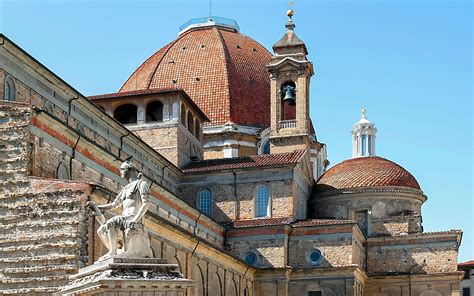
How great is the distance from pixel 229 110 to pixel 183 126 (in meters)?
11.5

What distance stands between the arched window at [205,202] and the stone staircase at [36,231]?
2648 centimetres

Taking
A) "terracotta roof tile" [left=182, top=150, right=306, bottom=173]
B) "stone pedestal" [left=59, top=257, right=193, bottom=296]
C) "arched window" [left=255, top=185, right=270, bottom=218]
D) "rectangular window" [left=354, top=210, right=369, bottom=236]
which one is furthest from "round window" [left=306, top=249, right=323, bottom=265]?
"stone pedestal" [left=59, top=257, right=193, bottom=296]

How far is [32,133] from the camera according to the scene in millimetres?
35969

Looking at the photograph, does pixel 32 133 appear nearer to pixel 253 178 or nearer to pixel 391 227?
pixel 253 178

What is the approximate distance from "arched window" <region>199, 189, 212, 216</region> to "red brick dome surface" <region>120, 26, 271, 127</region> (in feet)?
41.9

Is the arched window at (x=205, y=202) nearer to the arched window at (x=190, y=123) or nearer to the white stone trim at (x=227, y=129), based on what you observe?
the arched window at (x=190, y=123)

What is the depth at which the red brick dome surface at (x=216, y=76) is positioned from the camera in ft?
243

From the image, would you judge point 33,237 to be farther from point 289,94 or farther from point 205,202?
point 289,94

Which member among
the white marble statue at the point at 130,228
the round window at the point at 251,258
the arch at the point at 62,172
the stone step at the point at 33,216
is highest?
the arch at the point at 62,172

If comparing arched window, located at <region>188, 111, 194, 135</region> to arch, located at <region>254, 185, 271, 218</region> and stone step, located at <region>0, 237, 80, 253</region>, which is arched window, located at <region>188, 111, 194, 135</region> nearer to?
arch, located at <region>254, 185, 271, 218</region>

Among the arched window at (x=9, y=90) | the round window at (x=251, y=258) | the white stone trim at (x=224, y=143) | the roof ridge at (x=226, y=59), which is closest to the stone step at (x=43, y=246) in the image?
the arched window at (x=9, y=90)

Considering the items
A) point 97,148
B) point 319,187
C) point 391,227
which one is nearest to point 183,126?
point 319,187

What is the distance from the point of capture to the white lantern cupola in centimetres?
7150

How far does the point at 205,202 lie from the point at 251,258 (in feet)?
17.0
